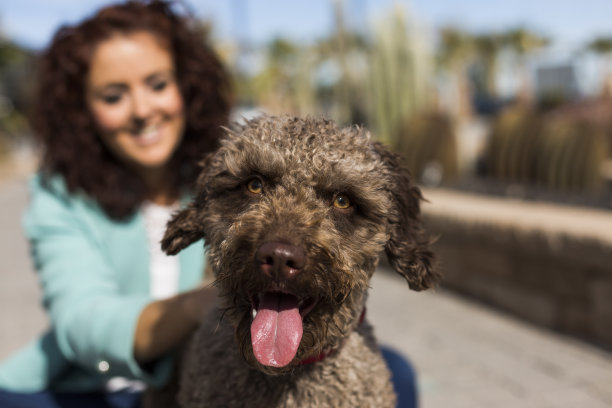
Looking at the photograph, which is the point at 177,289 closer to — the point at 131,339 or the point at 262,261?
the point at 131,339

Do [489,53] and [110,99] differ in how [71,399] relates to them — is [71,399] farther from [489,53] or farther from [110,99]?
[489,53]

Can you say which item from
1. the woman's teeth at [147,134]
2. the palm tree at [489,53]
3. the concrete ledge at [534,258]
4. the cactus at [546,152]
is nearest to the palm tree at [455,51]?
the palm tree at [489,53]

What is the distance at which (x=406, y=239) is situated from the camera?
1.82 metres

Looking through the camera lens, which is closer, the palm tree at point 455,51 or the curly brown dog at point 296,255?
the curly brown dog at point 296,255

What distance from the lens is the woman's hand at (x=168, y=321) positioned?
202 centimetres

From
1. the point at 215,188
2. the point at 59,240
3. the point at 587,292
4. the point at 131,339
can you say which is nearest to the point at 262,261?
the point at 215,188

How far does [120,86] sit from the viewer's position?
8.79 feet

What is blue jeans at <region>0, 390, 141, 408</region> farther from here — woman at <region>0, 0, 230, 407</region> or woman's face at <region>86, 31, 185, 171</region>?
woman's face at <region>86, 31, 185, 171</region>

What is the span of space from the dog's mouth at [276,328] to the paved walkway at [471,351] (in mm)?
3096

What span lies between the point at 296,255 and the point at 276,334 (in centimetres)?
23

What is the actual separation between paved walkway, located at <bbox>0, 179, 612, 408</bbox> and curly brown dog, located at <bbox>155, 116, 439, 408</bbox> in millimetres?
2792

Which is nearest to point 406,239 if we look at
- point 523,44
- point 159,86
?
point 159,86

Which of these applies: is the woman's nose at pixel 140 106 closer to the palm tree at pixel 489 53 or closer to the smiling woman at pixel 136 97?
the smiling woman at pixel 136 97

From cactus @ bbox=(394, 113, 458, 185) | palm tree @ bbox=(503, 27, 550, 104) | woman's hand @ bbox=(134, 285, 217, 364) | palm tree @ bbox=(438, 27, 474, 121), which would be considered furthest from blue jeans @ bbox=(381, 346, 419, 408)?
palm tree @ bbox=(503, 27, 550, 104)
